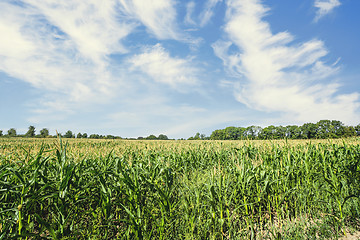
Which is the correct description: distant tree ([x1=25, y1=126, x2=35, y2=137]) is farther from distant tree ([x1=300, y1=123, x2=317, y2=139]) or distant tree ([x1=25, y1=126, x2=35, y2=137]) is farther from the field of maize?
distant tree ([x1=300, y1=123, x2=317, y2=139])

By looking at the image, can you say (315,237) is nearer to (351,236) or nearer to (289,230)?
(289,230)

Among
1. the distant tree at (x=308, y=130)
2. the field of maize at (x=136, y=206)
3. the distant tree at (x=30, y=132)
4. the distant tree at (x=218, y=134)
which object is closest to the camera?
the field of maize at (x=136, y=206)

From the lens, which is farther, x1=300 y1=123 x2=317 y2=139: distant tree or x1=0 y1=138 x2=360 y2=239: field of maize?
x1=300 y1=123 x2=317 y2=139: distant tree

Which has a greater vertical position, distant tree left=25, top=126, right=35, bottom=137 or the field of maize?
distant tree left=25, top=126, right=35, bottom=137

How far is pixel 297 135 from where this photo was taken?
81.7 metres

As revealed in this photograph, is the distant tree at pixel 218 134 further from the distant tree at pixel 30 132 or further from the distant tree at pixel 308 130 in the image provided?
the distant tree at pixel 30 132

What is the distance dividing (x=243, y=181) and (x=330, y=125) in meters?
98.2

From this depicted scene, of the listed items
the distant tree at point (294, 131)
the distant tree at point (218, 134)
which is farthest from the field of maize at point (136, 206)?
the distant tree at point (218, 134)

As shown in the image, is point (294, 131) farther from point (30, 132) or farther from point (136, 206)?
point (30, 132)

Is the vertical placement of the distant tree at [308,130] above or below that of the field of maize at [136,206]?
above

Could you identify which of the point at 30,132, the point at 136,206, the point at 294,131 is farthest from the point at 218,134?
the point at 136,206

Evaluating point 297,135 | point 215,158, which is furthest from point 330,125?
point 215,158

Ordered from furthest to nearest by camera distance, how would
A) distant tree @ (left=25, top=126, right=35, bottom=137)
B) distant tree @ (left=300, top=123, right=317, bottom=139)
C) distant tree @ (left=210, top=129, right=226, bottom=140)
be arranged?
distant tree @ (left=210, top=129, right=226, bottom=140), distant tree @ (left=25, top=126, right=35, bottom=137), distant tree @ (left=300, top=123, right=317, bottom=139)

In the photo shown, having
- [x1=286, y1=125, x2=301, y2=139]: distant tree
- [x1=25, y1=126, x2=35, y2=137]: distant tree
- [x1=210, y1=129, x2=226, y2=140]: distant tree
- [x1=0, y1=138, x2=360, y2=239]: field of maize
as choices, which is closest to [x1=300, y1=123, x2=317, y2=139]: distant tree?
[x1=286, y1=125, x2=301, y2=139]: distant tree
